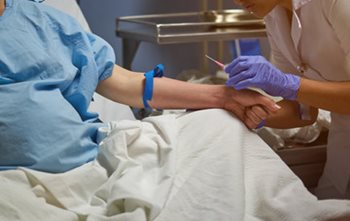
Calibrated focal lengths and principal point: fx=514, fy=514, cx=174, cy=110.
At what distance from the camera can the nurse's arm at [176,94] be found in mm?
1315

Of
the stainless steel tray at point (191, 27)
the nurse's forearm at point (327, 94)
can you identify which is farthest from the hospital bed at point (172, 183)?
the stainless steel tray at point (191, 27)

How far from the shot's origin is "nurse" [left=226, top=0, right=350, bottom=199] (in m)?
1.34

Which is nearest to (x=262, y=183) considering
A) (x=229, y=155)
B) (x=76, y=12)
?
(x=229, y=155)

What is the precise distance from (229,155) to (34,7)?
650 mm

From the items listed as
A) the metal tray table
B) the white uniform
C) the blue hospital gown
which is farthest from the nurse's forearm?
the metal tray table

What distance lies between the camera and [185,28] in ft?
7.20

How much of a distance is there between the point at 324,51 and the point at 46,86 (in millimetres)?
796

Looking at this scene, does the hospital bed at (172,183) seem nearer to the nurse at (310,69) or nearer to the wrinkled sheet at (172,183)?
the wrinkled sheet at (172,183)

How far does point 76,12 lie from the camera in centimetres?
189

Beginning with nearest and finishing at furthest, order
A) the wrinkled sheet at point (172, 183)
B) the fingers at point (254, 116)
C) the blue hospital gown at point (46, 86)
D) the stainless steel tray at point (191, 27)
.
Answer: the wrinkled sheet at point (172, 183), the blue hospital gown at point (46, 86), the fingers at point (254, 116), the stainless steel tray at point (191, 27)

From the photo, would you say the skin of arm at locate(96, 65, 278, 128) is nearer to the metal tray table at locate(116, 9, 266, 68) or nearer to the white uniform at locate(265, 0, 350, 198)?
the white uniform at locate(265, 0, 350, 198)

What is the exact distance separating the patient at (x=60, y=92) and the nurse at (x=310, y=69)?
7cm

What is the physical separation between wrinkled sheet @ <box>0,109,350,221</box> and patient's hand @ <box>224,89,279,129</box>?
0.06 metres

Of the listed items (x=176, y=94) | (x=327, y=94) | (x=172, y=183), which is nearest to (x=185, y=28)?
(x=176, y=94)
